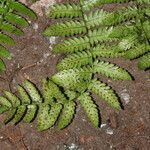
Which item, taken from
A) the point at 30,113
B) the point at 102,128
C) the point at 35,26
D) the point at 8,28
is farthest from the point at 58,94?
the point at 35,26

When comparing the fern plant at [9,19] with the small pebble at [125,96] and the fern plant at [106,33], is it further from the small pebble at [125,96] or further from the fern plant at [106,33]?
the small pebble at [125,96]

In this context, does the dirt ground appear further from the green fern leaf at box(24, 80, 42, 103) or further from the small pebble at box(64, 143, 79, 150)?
the green fern leaf at box(24, 80, 42, 103)

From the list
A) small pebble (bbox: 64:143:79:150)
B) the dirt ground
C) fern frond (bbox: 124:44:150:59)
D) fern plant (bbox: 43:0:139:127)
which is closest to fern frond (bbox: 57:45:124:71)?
fern plant (bbox: 43:0:139:127)

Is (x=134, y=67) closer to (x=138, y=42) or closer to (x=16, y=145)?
(x=138, y=42)

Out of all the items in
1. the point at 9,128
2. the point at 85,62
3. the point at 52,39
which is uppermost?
the point at 52,39

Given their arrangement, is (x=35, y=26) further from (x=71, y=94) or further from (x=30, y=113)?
(x=30, y=113)

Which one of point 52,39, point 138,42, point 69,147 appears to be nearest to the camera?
point 138,42

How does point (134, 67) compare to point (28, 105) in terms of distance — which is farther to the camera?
point (134, 67)

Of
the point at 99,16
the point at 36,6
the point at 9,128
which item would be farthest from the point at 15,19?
the point at 9,128
